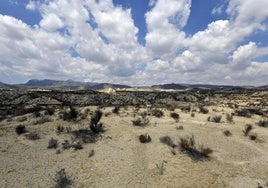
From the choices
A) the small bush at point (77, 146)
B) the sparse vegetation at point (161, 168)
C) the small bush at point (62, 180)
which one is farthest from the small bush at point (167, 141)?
the small bush at point (62, 180)

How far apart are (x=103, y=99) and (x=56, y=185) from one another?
4430 cm

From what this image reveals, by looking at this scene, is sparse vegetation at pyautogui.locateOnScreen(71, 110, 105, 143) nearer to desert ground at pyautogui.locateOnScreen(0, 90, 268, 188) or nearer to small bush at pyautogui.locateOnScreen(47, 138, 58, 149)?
desert ground at pyautogui.locateOnScreen(0, 90, 268, 188)

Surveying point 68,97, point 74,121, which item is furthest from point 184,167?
point 68,97

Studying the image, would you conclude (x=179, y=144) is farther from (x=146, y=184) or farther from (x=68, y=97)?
(x=68, y=97)

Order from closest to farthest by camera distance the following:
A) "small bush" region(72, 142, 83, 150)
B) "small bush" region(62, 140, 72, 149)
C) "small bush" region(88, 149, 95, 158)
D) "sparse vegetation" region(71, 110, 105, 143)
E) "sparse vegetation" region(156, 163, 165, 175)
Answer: "sparse vegetation" region(156, 163, 165, 175), "small bush" region(88, 149, 95, 158), "small bush" region(72, 142, 83, 150), "small bush" region(62, 140, 72, 149), "sparse vegetation" region(71, 110, 105, 143)

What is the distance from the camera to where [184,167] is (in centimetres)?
1146

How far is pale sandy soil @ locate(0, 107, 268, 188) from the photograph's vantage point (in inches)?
410

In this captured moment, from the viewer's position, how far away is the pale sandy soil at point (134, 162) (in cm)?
1041

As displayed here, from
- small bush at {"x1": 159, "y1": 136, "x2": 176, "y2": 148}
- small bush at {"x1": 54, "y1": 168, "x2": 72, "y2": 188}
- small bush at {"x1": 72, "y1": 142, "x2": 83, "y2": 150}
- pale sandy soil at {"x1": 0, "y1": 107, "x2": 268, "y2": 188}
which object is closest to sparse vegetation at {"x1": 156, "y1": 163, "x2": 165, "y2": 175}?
pale sandy soil at {"x1": 0, "y1": 107, "x2": 268, "y2": 188}

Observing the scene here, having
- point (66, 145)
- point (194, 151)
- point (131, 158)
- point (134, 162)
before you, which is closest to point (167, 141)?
point (194, 151)

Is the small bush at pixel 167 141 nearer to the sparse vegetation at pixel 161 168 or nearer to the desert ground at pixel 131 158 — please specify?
the desert ground at pixel 131 158

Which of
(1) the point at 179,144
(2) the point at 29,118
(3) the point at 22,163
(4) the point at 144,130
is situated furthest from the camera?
(2) the point at 29,118

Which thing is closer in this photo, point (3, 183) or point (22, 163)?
point (3, 183)

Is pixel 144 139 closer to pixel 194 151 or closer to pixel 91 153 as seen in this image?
pixel 194 151
